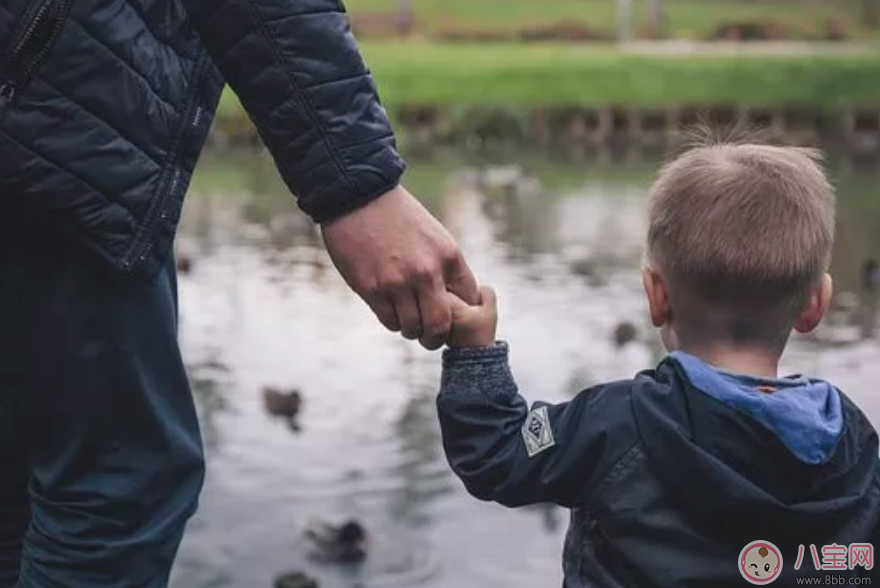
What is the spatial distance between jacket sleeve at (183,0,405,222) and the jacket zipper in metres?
0.19

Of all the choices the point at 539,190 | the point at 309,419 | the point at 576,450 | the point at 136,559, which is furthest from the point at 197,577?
the point at 539,190

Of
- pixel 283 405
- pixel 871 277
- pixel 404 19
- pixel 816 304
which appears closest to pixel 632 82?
pixel 871 277

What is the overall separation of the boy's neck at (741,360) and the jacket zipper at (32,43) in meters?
0.92

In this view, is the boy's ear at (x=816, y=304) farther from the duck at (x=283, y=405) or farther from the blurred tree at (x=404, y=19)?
the blurred tree at (x=404, y=19)

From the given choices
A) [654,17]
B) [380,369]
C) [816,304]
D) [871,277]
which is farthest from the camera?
[654,17]

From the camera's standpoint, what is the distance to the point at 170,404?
81.4 inches

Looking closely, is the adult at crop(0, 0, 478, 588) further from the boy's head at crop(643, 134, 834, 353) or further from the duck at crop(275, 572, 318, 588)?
the duck at crop(275, 572, 318, 588)

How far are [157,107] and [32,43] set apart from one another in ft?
0.60

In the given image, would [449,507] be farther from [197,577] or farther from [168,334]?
[168,334]

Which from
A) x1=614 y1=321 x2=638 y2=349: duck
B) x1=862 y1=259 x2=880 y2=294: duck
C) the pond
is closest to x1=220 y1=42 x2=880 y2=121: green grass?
the pond

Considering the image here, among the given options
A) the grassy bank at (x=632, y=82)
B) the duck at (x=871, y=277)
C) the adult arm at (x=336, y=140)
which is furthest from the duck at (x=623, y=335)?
the grassy bank at (x=632, y=82)

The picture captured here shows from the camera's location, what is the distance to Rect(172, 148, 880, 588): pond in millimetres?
4441

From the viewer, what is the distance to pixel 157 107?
196 cm

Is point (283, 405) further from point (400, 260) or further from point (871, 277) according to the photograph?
point (871, 277)
